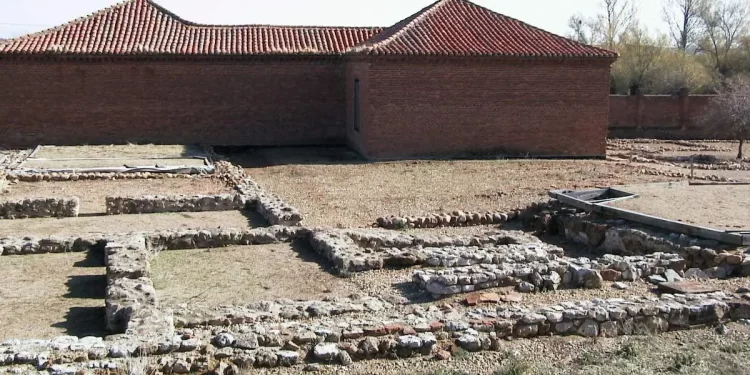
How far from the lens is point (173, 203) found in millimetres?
14812

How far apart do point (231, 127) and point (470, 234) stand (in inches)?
580

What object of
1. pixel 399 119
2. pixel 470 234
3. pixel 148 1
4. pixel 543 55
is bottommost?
pixel 470 234

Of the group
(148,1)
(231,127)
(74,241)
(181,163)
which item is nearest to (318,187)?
(181,163)

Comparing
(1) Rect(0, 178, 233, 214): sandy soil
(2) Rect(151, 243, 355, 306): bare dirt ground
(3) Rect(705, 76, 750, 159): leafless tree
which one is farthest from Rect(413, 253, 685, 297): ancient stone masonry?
(3) Rect(705, 76, 750, 159): leafless tree

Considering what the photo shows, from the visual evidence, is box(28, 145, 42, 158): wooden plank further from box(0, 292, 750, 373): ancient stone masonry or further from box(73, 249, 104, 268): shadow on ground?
box(0, 292, 750, 373): ancient stone masonry

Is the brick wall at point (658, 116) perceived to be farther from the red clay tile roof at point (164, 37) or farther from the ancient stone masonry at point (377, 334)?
the ancient stone masonry at point (377, 334)

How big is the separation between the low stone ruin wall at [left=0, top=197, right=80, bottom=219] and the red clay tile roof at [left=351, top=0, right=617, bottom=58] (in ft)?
34.0

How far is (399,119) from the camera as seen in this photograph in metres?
22.9

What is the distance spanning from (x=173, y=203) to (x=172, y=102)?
11277mm

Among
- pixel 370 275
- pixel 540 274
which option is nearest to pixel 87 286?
pixel 370 275

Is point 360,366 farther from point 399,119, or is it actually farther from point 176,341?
point 399,119

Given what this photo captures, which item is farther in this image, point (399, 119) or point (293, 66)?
point (293, 66)

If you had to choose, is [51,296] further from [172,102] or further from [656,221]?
[172,102]

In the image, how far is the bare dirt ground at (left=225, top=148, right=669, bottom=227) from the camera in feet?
50.1
